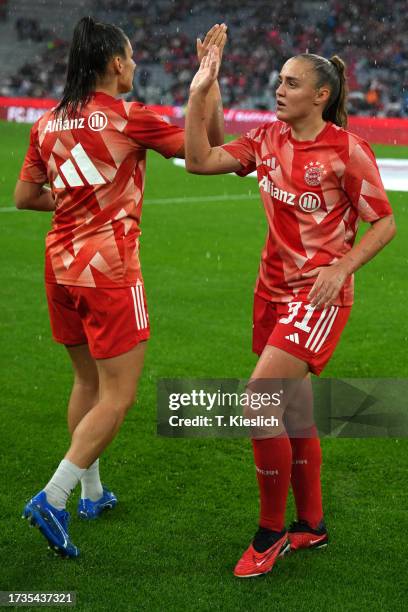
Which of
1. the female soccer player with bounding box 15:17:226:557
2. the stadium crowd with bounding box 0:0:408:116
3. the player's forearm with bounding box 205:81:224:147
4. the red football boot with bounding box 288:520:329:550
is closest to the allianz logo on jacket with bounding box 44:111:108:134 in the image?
the female soccer player with bounding box 15:17:226:557

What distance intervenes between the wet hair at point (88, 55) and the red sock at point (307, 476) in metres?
1.61

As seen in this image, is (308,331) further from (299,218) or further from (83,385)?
(83,385)

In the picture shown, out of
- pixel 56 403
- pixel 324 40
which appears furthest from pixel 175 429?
pixel 324 40

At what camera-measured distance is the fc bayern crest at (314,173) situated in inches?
139

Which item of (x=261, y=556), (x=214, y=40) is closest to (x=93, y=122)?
(x=214, y=40)

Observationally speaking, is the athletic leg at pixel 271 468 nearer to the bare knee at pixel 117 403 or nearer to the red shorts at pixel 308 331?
the red shorts at pixel 308 331

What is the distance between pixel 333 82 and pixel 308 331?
975 mm

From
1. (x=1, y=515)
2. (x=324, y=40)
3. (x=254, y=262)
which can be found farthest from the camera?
(x=324, y=40)

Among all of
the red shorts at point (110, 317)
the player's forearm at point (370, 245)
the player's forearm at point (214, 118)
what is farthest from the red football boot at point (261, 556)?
the player's forearm at point (214, 118)

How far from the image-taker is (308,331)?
3553 millimetres

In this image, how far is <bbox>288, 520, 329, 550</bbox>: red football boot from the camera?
3.84m

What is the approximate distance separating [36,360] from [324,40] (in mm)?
33610

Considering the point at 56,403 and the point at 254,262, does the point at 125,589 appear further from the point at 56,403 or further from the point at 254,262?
the point at 254,262

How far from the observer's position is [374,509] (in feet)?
13.8
